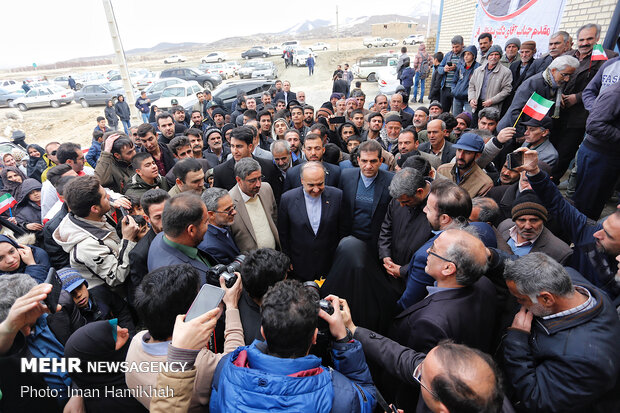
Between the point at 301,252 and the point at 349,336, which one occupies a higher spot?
the point at 349,336

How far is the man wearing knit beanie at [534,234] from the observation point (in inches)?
98.4

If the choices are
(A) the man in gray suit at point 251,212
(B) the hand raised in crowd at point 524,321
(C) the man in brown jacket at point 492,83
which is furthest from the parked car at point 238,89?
(B) the hand raised in crowd at point 524,321

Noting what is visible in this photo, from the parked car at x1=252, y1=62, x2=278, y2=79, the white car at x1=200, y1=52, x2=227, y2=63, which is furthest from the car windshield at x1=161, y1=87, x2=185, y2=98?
the white car at x1=200, y1=52, x2=227, y2=63

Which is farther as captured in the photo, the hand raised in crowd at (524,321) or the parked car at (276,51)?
the parked car at (276,51)

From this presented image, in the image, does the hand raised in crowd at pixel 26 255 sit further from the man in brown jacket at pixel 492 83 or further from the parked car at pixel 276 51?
the parked car at pixel 276 51

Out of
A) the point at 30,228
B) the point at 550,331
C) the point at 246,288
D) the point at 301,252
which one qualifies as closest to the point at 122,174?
the point at 30,228

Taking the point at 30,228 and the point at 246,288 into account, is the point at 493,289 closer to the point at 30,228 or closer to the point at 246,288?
the point at 246,288

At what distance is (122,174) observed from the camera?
4312mm

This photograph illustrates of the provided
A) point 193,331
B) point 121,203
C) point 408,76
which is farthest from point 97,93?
point 193,331

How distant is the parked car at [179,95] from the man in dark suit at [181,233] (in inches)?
584

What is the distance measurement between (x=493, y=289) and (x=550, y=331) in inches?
15.9

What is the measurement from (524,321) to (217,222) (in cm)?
236

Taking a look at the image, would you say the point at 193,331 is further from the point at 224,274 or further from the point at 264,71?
the point at 264,71

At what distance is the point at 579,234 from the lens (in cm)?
264
